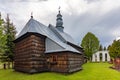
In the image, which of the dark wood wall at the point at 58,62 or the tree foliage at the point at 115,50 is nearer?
the dark wood wall at the point at 58,62

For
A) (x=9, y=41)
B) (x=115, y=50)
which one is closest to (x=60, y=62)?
(x=9, y=41)

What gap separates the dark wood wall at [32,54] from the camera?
26.0 meters

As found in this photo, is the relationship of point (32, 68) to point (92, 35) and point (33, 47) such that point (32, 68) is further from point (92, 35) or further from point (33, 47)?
point (92, 35)

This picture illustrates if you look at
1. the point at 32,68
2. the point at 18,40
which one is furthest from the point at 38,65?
the point at 18,40

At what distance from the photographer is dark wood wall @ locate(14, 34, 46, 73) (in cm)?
2603

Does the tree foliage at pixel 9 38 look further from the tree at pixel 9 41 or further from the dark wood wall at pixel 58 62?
the dark wood wall at pixel 58 62

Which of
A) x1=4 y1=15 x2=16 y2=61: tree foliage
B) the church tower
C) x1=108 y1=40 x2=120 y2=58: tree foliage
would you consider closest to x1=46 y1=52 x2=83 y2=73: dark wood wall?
x1=4 y1=15 x2=16 y2=61: tree foliage

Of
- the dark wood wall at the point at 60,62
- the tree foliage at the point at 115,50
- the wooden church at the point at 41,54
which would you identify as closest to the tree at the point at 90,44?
the tree foliage at the point at 115,50

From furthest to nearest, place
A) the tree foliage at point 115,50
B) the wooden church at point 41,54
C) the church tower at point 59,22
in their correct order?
the tree foliage at point 115,50 → the church tower at point 59,22 → the wooden church at point 41,54

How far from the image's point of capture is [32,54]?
85.2 feet

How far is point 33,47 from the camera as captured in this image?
85.9 feet

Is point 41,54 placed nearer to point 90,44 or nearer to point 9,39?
point 9,39

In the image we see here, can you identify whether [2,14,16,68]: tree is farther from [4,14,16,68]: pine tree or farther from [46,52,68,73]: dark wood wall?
[46,52,68,73]: dark wood wall

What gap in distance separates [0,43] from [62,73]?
14.3 m
